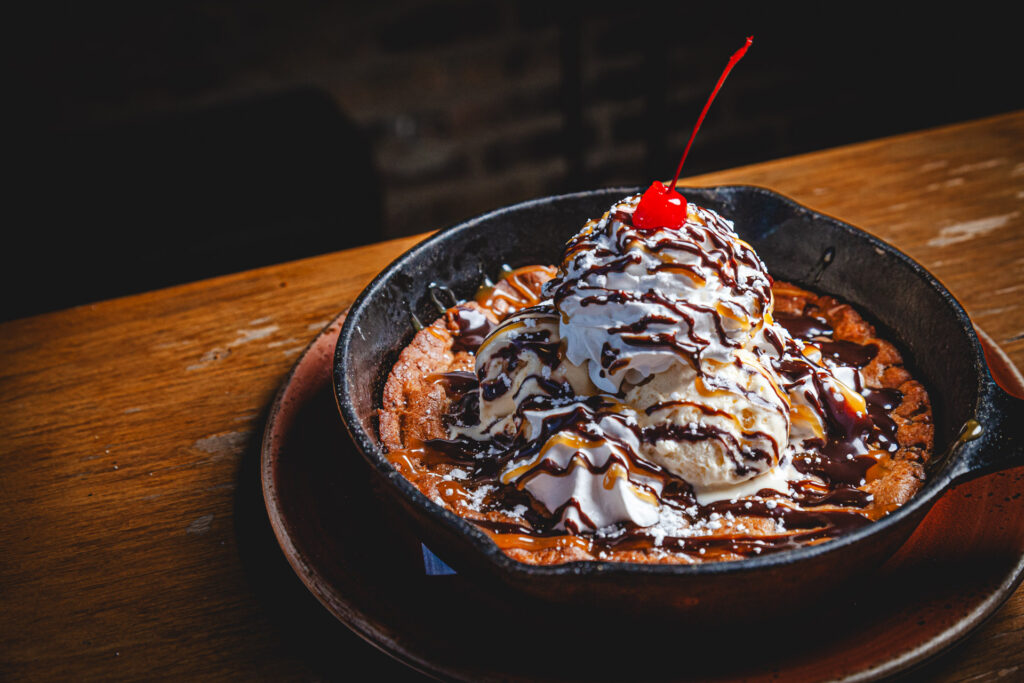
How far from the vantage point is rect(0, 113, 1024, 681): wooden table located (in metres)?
1.12

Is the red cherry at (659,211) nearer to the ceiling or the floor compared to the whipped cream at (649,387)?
nearer to the ceiling

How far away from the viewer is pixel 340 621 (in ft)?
3.41

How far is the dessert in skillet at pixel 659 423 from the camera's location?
1130 millimetres

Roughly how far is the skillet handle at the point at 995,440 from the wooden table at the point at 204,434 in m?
0.24

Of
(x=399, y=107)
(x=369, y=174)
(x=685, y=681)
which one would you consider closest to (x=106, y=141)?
(x=369, y=174)

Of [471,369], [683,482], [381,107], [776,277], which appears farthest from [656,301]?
[381,107]

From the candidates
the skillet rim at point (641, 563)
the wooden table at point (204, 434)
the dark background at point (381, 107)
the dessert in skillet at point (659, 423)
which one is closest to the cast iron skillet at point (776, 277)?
the skillet rim at point (641, 563)

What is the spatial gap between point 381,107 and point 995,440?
9.08 ft

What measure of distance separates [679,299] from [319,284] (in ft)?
3.49

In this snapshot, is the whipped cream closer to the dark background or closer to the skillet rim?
the skillet rim

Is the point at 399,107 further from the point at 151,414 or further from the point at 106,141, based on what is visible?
the point at 151,414

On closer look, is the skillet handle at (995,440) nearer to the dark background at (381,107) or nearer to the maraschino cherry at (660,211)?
the maraschino cherry at (660,211)

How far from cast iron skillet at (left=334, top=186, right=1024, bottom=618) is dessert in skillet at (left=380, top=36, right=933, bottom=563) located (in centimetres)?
10

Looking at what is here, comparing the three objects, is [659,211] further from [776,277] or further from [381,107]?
[381,107]
